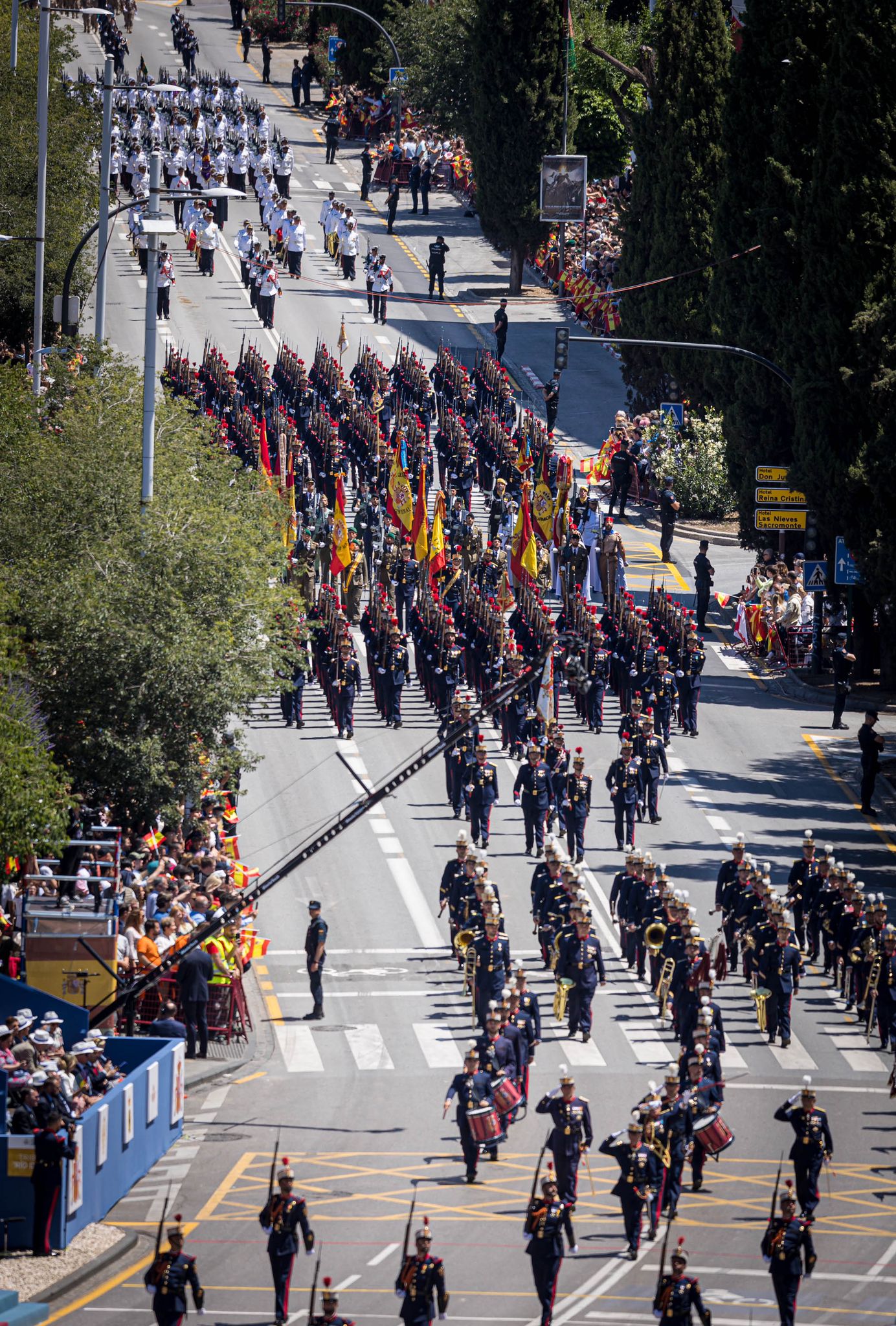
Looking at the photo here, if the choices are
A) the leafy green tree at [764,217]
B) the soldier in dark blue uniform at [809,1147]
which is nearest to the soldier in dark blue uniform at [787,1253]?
the soldier in dark blue uniform at [809,1147]

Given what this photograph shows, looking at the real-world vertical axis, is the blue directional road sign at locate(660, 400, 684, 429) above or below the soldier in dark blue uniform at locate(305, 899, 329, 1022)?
above

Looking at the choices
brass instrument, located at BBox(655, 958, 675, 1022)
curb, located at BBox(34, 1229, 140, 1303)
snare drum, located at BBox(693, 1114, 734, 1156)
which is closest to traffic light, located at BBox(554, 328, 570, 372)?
brass instrument, located at BBox(655, 958, 675, 1022)

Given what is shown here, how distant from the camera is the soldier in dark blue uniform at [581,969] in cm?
3033

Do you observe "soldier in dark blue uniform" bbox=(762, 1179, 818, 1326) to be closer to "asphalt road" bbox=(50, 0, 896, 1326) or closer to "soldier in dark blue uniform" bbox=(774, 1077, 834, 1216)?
"asphalt road" bbox=(50, 0, 896, 1326)

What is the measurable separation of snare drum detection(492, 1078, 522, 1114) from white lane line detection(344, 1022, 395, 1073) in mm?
3084

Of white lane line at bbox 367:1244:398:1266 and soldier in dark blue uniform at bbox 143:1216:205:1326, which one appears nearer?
soldier in dark blue uniform at bbox 143:1216:205:1326

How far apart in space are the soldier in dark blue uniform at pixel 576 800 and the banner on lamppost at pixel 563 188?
3501 cm

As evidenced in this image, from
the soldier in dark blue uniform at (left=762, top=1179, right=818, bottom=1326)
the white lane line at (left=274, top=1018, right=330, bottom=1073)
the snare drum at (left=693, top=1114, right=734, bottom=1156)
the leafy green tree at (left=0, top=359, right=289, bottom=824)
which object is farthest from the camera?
the leafy green tree at (left=0, top=359, right=289, bottom=824)

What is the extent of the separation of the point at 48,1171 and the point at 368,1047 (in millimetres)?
7666

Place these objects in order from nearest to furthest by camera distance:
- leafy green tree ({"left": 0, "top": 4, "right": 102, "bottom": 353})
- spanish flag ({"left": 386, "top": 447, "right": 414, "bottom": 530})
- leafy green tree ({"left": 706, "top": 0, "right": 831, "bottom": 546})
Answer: leafy green tree ({"left": 706, "top": 0, "right": 831, "bottom": 546}) < spanish flag ({"left": 386, "top": 447, "right": 414, "bottom": 530}) < leafy green tree ({"left": 0, "top": 4, "right": 102, "bottom": 353})

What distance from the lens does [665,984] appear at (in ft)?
103

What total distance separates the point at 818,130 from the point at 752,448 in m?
7.30

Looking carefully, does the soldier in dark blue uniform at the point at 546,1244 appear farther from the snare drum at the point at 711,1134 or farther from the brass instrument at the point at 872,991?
the brass instrument at the point at 872,991

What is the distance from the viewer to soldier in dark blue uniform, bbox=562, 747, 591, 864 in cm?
3594
